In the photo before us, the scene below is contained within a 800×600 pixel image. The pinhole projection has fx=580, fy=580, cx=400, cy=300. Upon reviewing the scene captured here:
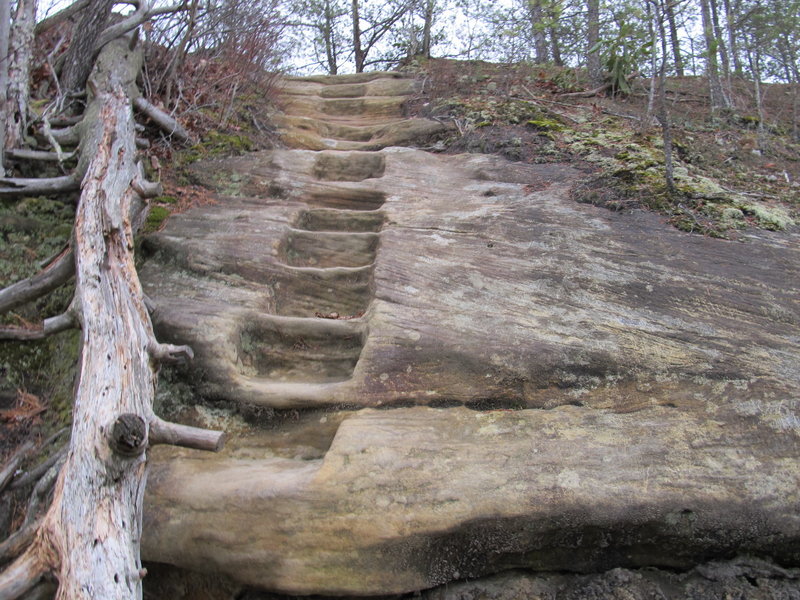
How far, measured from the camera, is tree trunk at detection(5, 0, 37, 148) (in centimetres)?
643

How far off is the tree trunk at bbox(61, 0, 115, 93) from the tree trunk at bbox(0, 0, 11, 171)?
1942 mm

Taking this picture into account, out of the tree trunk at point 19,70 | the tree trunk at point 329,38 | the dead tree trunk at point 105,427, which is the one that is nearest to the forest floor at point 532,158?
the dead tree trunk at point 105,427

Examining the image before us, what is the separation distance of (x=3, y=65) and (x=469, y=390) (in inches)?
218

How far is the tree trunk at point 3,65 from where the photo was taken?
555 centimetres

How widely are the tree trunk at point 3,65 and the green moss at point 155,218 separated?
57.4 inches

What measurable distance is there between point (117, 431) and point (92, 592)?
0.80 meters

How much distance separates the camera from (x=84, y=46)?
26.0 feet

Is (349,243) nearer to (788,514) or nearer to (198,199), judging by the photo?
(198,199)

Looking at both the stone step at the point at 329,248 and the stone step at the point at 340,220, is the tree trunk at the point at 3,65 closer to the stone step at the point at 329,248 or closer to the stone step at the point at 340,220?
the stone step at the point at 329,248

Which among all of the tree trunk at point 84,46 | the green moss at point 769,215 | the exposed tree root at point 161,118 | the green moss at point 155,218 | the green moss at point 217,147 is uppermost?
the tree trunk at point 84,46

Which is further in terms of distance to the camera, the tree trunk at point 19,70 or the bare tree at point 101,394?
the tree trunk at point 19,70

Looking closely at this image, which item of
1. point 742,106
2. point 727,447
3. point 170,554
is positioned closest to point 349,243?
point 170,554

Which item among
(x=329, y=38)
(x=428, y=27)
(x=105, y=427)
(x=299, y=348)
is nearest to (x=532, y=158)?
(x=299, y=348)

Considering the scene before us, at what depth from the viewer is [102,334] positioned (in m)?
3.98
